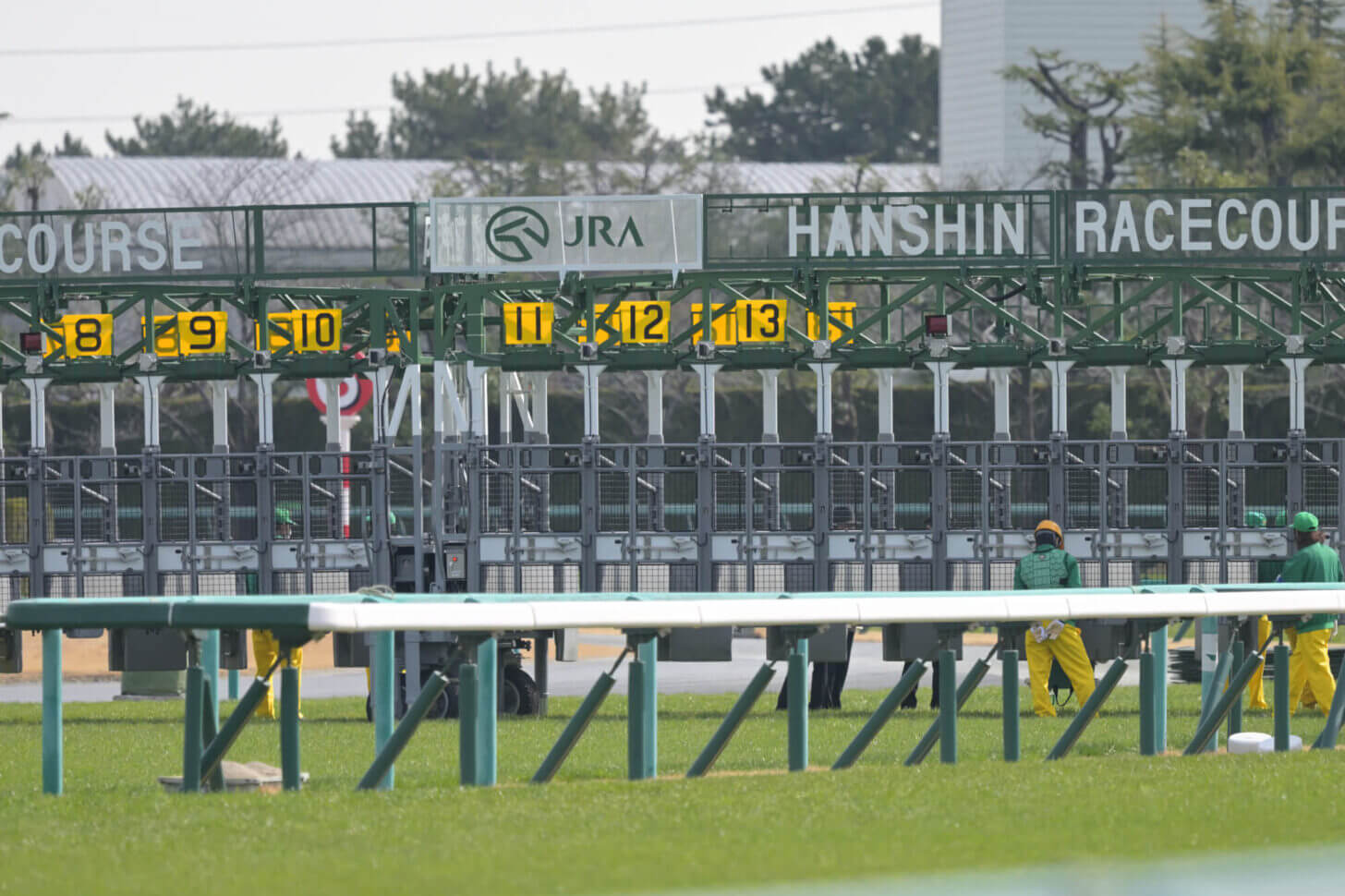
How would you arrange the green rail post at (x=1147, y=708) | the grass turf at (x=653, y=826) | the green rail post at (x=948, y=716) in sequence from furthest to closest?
the green rail post at (x=1147, y=708) < the green rail post at (x=948, y=716) < the grass turf at (x=653, y=826)

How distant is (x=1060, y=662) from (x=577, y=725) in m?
6.11

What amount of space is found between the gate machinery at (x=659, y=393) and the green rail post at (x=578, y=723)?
6.93 meters

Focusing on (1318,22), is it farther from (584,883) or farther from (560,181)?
(584,883)

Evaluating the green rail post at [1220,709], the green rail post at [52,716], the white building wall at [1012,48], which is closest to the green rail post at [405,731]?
the green rail post at [52,716]

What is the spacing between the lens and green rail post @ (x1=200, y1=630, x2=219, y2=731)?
8.91 meters

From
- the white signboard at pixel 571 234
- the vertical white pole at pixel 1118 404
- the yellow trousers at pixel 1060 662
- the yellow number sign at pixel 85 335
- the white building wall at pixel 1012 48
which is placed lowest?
the yellow trousers at pixel 1060 662

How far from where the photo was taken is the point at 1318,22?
46.3 m

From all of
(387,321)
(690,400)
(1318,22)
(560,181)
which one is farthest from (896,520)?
(1318,22)

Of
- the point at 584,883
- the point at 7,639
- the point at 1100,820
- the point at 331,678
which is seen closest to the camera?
the point at 584,883

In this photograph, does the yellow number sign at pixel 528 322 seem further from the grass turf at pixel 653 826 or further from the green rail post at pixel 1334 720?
the green rail post at pixel 1334 720

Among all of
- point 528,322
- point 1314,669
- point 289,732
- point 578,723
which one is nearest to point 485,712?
point 578,723

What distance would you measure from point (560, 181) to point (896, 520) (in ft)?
92.7

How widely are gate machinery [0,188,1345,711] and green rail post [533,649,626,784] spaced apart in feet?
22.7

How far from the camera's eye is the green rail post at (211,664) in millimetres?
8906
